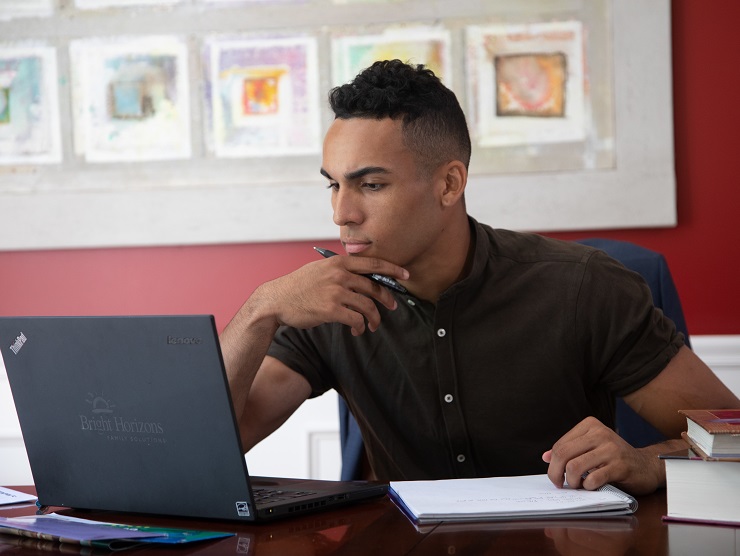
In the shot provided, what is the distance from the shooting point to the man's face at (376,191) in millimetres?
1642

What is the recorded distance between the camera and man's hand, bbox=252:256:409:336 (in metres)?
1.50

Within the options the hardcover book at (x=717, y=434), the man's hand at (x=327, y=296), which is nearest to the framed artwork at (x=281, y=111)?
A: the man's hand at (x=327, y=296)

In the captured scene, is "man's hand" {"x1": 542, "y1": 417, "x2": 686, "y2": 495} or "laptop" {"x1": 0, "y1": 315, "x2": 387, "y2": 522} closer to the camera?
"laptop" {"x1": 0, "y1": 315, "x2": 387, "y2": 522}

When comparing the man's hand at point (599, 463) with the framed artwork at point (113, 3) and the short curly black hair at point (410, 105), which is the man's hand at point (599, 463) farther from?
the framed artwork at point (113, 3)

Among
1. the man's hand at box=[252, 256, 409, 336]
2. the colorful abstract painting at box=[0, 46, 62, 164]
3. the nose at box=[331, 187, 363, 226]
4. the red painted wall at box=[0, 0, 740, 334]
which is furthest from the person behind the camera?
the colorful abstract painting at box=[0, 46, 62, 164]

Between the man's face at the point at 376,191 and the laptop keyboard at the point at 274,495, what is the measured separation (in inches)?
19.7

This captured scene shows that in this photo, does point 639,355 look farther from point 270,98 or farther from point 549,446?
point 270,98

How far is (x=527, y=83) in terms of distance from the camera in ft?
8.39

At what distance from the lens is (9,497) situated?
1.40 meters

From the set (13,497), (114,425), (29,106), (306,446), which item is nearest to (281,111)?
(29,106)

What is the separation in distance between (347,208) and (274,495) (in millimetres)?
568

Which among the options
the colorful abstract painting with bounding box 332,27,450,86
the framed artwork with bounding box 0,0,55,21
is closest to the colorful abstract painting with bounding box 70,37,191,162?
the framed artwork with bounding box 0,0,55,21

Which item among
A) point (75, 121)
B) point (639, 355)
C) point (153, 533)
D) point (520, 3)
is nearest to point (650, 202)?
point (520, 3)

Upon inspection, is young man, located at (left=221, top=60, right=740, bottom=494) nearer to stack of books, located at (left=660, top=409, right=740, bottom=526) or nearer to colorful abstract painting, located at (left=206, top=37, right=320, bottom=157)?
stack of books, located at (left=660, top=409, right=740, bottom=526)
